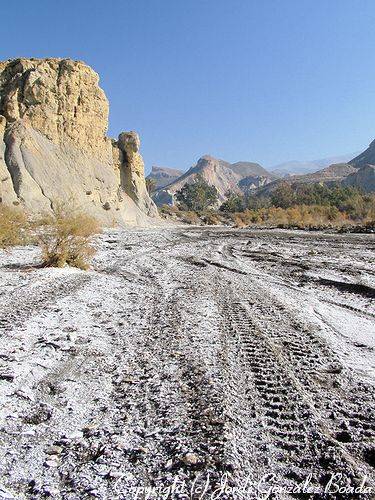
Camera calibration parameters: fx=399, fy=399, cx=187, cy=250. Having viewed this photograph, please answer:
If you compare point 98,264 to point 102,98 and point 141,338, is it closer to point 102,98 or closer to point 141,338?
point 141,338

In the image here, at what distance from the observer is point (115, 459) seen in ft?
8.63

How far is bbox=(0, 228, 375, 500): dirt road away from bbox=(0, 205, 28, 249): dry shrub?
5310mm

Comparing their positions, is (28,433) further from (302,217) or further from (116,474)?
(302,217)

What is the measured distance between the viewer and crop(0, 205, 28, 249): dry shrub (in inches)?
506

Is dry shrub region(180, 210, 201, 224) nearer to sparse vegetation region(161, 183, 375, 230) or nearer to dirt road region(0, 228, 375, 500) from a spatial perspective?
sparse vegetation region(161, 183, 375, 230)

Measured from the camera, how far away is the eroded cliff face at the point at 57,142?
32875 mm

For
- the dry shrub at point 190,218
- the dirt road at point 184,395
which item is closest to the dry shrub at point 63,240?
the dirt road at point 184,395

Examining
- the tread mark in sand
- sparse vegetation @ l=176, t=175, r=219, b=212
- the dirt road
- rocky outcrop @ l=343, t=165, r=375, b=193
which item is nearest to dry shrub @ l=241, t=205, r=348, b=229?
the dirt road

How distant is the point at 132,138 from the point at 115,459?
162 ft

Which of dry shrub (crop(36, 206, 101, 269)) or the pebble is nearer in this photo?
the pebble

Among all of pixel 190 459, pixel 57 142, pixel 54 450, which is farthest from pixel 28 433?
pixel 57 142

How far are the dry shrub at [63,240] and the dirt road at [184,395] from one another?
9.15 ft

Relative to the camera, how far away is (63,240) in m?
11.3

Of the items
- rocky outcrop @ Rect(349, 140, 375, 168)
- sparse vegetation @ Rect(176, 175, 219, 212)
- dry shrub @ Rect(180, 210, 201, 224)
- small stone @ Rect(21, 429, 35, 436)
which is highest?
rocky outcrop @ Rect(349, 140, 375, 168)
